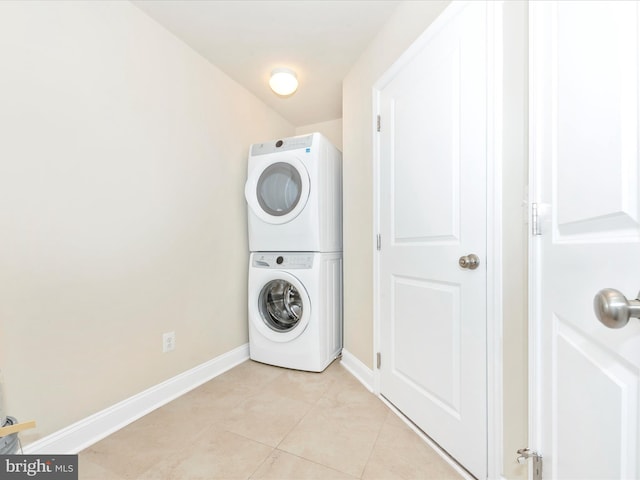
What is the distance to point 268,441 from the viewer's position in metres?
Answer: 1.37

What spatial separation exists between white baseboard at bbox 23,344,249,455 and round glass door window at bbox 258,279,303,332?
469 millimetres

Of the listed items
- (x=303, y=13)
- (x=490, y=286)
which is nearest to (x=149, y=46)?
(x=303, y=13)

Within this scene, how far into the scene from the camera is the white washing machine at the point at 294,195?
2115 mm

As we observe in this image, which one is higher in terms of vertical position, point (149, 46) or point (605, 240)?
point (149, 46)

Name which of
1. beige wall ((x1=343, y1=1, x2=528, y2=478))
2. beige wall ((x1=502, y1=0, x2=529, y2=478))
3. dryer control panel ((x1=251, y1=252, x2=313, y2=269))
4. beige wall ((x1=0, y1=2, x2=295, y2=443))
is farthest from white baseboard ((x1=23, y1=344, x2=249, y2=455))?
beige wall ((x1=502, y1=0, x2=529, y2=478))

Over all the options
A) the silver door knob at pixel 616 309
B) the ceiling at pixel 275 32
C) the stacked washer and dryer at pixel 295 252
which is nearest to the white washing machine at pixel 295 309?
the stacked washer and dryer at pixel 295 252

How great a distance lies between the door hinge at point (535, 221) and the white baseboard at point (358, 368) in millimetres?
1402

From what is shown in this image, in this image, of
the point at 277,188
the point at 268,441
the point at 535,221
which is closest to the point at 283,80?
the point at 277,188

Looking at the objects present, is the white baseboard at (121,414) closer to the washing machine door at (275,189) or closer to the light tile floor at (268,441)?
the light tile floor at (268,441)

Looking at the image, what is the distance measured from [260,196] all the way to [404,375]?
5.16 ft

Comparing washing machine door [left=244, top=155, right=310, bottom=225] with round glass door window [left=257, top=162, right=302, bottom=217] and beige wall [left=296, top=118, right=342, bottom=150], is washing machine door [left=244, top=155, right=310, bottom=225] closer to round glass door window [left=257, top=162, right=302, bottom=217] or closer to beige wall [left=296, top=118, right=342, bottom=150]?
round glass door window [left=257, top=162, right=302, bottom=217]

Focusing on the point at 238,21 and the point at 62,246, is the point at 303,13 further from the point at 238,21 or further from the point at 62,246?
the point at 62,246

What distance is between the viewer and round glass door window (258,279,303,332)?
7.59 ft

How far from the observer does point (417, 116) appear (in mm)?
1441
